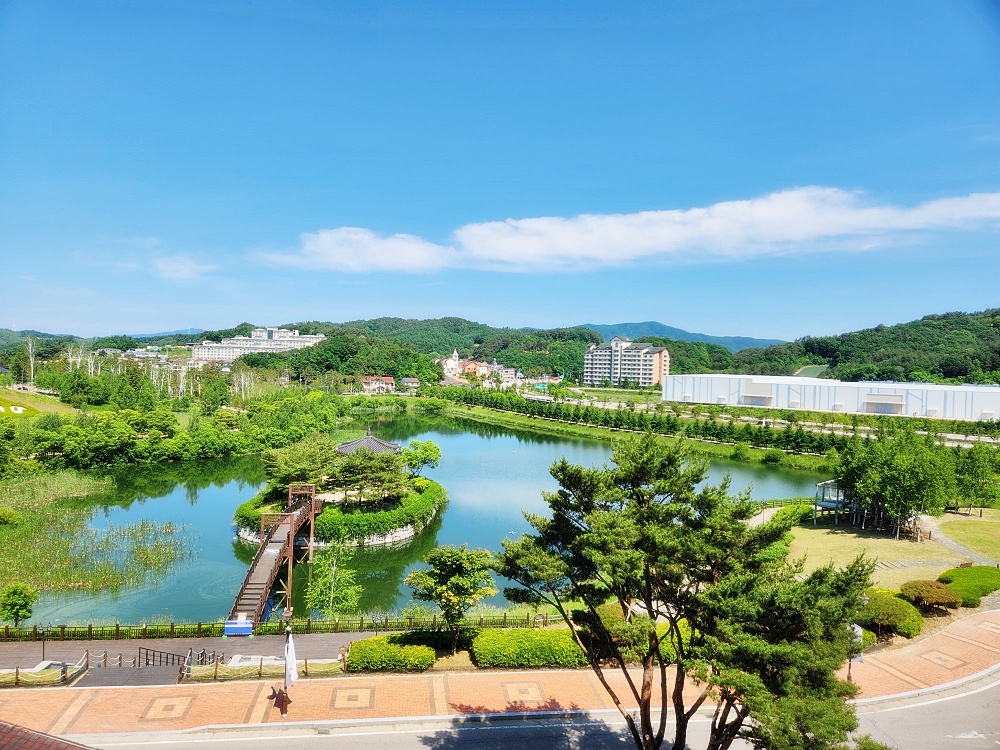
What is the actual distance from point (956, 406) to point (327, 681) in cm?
5409

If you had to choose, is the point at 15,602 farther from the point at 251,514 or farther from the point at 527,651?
the point at 527,651

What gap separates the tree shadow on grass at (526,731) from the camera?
866 centimetres

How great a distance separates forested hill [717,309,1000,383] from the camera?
238ft

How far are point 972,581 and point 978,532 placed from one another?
24.0ft

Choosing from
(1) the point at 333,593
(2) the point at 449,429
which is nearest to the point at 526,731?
(1) the point at 333,593

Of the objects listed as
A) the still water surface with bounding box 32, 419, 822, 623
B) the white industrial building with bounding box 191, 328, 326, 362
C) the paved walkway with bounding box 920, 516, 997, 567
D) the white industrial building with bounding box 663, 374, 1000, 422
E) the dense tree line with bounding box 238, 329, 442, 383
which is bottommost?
the still water surface with bounding box 32, 419, 822, 623

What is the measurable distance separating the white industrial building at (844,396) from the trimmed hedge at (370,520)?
43705 mm

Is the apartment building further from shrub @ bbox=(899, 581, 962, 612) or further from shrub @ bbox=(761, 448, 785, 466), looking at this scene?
shrub @ bbox=(899, 581, 962, 612)

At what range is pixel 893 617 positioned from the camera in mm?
12297

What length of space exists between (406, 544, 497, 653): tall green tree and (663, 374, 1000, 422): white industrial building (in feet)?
167

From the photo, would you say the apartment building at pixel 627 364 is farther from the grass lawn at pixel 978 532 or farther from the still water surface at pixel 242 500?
the grass lawn at pixel 978 532

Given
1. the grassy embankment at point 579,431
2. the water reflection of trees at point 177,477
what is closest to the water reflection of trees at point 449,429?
the grassy embankment at point 579,431

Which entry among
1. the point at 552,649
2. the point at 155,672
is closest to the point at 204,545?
the point at 155,672

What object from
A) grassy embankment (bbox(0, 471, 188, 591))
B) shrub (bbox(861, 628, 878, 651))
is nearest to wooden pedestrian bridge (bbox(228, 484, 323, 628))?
grassy embankment (bbox(0, 471, 188, 591))
